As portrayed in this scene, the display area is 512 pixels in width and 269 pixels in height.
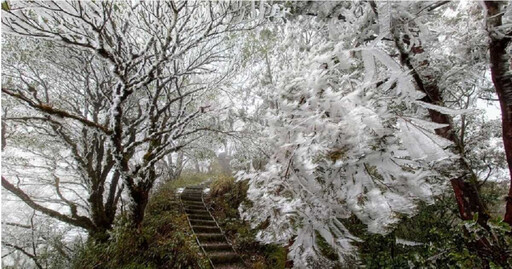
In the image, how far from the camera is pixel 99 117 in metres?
6.97

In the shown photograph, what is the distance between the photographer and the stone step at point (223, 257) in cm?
557

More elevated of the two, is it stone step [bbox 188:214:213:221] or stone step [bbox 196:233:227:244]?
stone step [bbox 188:214:213:221]

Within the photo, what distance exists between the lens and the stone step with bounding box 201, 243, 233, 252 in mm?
5976

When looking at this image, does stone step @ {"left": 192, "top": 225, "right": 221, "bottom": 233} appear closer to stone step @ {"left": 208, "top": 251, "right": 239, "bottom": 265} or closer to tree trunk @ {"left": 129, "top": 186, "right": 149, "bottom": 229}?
stone step @ {"left": 208, "top": 251, "right": 239, "bottom": 265}

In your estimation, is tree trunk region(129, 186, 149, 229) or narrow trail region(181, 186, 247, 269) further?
narrow trail region(181, 186, 247, 269)

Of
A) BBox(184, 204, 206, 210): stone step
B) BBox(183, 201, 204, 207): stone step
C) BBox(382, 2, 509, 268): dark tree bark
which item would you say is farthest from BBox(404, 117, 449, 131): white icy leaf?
BBox(183, 201, 204, 207): stone step

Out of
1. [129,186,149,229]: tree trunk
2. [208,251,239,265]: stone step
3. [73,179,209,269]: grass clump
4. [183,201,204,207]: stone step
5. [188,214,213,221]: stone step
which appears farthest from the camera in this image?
[183,201,204,207]: stone step

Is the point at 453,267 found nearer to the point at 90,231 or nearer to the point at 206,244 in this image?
the point at 206,244

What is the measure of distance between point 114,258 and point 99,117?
3.98m

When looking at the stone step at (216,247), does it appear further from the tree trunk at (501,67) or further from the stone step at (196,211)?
the tree trunk at (501,67)

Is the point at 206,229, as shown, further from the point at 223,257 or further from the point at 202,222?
the point at 223,257

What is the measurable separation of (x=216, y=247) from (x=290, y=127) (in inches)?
221

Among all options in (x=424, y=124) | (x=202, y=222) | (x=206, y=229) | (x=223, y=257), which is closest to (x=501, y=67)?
(x=424, y=124)

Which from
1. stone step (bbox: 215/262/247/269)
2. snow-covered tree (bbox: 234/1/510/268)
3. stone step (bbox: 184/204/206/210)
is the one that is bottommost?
stone step (bbox: 215/262/247/269)
